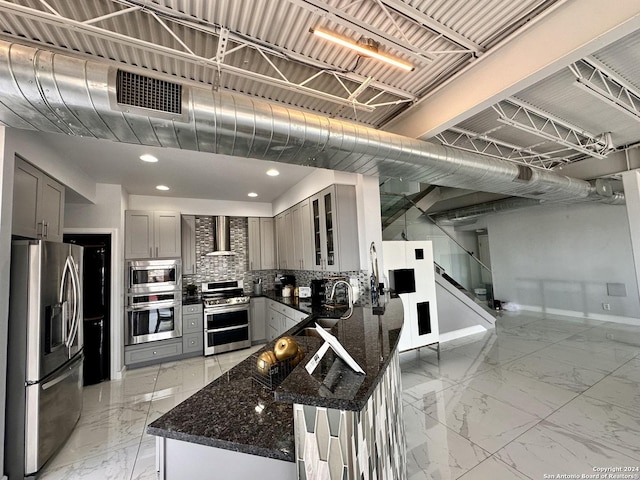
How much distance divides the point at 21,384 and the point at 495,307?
8978 millimetres

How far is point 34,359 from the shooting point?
2045mm

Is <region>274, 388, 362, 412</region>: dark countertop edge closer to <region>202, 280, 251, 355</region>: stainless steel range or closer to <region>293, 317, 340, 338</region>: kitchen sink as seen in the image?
<region>293, 317, 340, 338</region>: kitchen sink

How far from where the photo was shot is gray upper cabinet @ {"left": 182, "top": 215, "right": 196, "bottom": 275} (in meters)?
4.97

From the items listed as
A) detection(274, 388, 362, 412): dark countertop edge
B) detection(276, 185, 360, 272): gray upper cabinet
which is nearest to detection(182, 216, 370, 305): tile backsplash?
detection(276, 185, 360, 272): gray upper cabinet

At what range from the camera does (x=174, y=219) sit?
15.3 feet

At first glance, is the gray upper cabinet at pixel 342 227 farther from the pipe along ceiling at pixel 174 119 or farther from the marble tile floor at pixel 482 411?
the marble tile floor at pixel 482 411

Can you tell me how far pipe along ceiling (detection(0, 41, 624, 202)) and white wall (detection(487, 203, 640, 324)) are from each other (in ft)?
18.8

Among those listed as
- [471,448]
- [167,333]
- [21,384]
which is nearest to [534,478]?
[471,448]

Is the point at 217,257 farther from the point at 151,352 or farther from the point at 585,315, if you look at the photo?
the point at 585,315

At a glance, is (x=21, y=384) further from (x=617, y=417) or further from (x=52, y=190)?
(x=617, y=417)

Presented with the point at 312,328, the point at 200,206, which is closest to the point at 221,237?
the point at 200,206

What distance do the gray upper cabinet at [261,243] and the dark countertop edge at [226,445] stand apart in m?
4.57

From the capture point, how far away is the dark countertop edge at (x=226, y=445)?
93 cm

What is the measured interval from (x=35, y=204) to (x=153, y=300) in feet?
7.52
